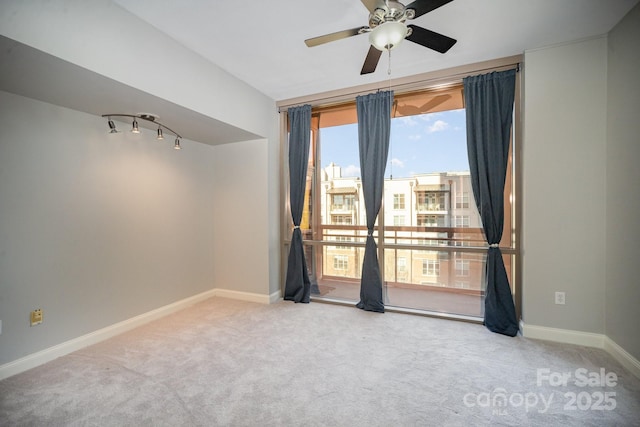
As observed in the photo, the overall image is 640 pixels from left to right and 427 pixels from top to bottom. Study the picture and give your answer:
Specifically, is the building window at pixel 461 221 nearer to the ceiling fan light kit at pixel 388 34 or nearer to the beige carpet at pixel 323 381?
the beige carpet at pixel 323 381

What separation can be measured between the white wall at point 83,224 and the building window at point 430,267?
2972 millimetres

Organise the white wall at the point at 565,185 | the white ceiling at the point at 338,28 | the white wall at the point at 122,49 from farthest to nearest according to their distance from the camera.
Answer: the white wall at the point at 565,185
the white ceiling at the point at 338,28
the white wall at the point at 122,49

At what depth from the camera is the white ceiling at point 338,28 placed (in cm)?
200

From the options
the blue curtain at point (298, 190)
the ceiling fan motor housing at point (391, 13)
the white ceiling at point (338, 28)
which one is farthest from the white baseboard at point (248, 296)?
the ceiling fan motor housing at point (391, 13)

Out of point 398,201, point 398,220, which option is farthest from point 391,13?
point 398,220

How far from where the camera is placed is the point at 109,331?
269 centimetres

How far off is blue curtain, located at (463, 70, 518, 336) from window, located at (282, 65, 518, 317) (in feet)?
0.49

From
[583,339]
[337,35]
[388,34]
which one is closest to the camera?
[388,34]

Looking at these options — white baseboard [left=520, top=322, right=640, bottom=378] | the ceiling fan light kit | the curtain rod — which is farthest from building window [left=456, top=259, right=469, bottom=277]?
the ceiling fan light kit

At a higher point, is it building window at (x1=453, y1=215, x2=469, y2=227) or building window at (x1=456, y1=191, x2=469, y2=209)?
building window at (x1=456, y1=191, x2=469, y2=209)

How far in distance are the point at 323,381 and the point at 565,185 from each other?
2.69 m

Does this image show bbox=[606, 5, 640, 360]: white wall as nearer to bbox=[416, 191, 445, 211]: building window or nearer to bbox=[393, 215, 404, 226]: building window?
bbox=[416, 191, 445, 211]: building window

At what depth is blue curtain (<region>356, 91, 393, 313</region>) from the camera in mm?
3217

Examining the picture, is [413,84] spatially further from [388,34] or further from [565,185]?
[565,185]
